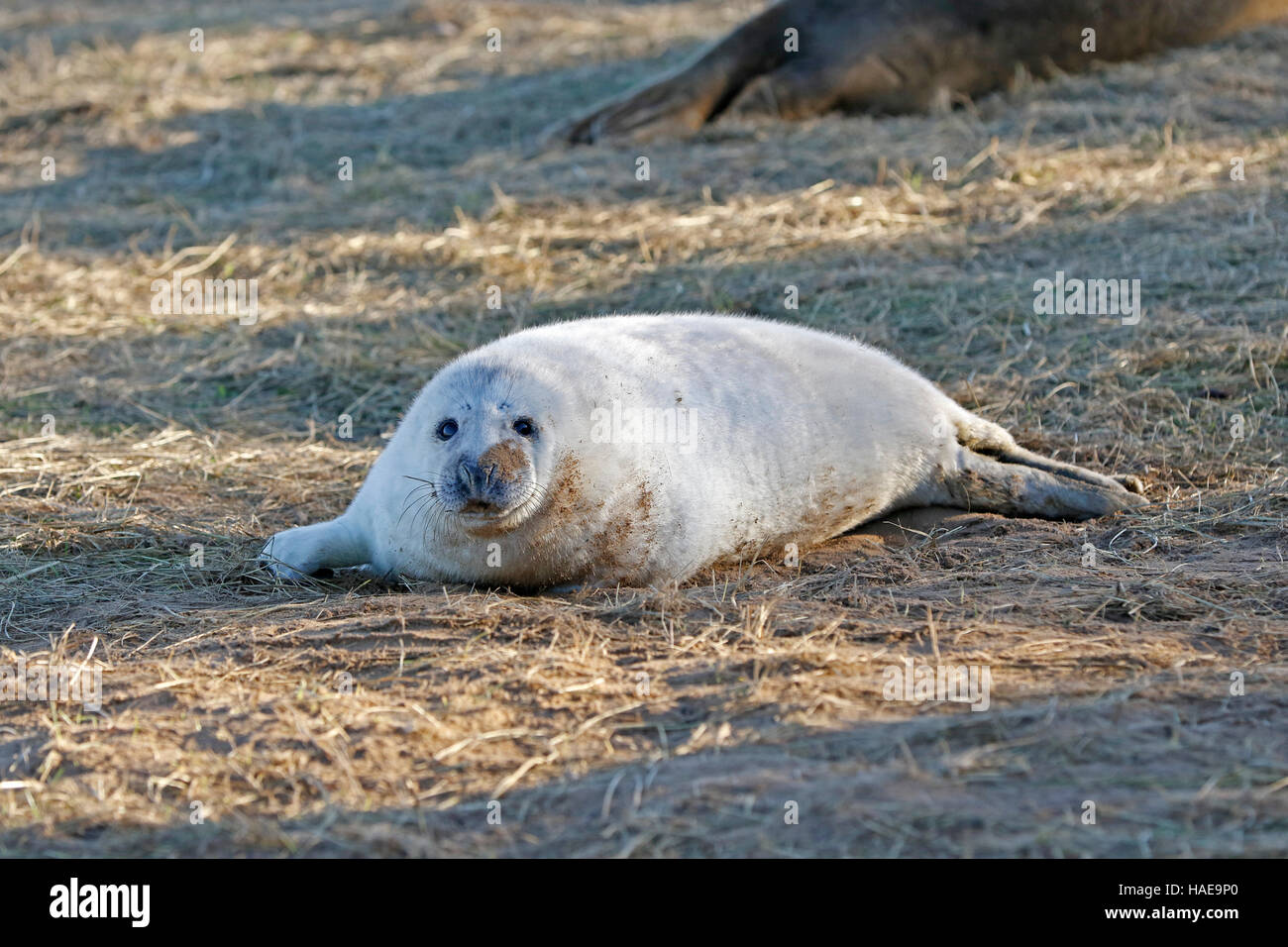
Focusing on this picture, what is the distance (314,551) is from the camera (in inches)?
164

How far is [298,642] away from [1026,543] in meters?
Result: 2.21

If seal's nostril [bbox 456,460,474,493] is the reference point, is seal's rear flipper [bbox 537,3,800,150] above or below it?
above

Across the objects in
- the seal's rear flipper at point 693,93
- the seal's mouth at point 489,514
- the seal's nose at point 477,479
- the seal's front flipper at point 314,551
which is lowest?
the seal's front flipper at point 314,551

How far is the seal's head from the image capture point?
3678 millimetres

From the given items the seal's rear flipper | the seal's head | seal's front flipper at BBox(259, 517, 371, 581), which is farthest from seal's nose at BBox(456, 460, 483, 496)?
the seal's rear flipper

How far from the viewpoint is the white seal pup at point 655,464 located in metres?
3.86

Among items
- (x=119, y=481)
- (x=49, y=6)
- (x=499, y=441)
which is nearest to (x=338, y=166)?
(x=119, y=481)

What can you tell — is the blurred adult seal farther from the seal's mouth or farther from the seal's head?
the seal's mouth

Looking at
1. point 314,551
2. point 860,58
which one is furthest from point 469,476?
point 860,58

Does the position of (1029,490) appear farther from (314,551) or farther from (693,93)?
(693,93)

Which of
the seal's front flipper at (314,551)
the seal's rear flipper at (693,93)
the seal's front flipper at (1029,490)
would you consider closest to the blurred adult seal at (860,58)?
the seal's rear flipper at (693,93)

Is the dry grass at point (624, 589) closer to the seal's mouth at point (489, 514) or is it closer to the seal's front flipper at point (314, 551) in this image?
the seal's front flipper at point (314, 551)

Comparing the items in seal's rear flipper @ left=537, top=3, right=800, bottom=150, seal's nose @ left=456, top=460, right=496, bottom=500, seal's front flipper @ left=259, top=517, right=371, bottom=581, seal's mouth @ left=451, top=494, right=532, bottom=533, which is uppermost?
seal's rear flipper @ left=537, top=3, right=800, bottom=150

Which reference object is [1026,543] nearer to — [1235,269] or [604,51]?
[1235,269]
